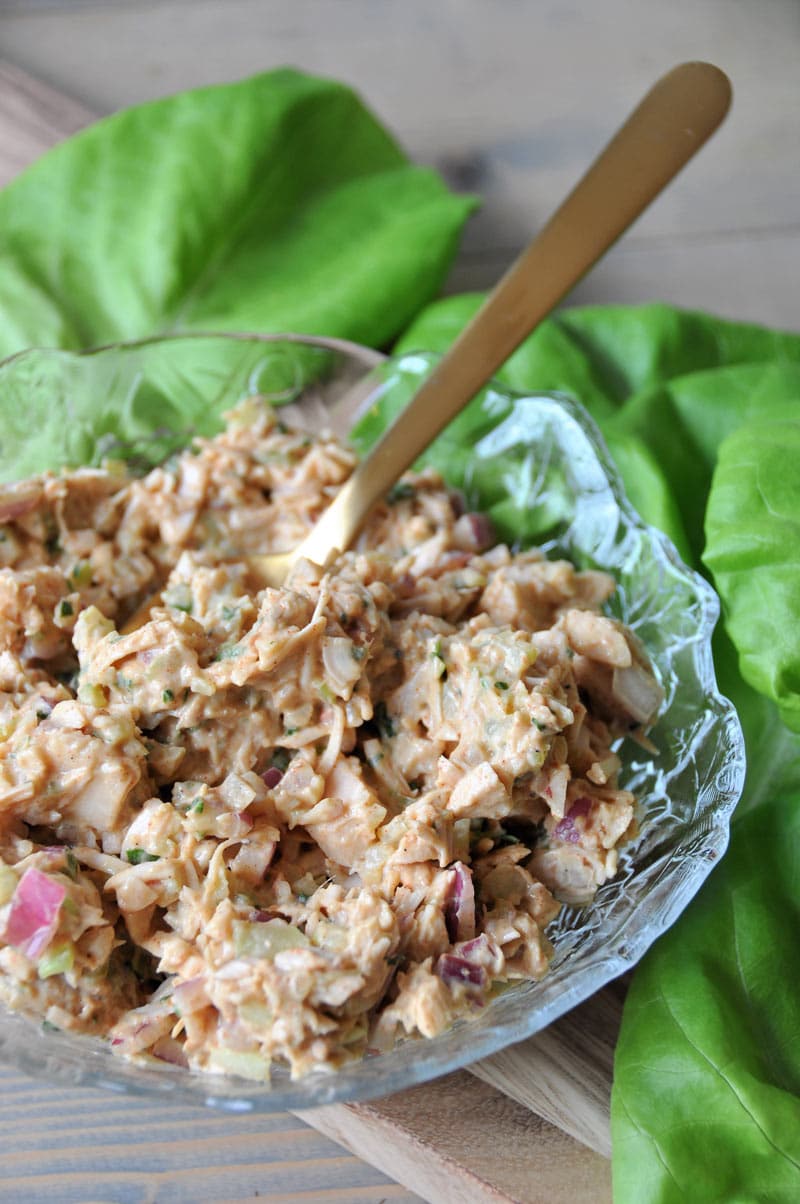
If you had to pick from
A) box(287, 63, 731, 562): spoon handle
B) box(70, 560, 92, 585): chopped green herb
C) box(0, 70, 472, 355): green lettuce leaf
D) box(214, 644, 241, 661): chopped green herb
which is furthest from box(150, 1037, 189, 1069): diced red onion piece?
box(0, 70, 472, 355): green lettuce leaf

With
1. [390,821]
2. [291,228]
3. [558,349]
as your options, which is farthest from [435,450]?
[390,821]

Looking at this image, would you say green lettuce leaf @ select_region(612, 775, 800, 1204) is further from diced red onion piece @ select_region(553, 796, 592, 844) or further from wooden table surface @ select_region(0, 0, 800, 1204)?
wooden table surface @ select_region(0, 0, 800, 1204)

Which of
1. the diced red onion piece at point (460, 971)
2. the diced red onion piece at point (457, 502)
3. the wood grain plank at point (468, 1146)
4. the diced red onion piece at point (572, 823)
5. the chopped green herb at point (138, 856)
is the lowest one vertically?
the wood grain plank at point (468, 1146)

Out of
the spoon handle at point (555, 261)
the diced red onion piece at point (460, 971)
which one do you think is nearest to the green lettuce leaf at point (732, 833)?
the spoon handle at point (555, 261)

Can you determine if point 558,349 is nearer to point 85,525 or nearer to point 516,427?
point 516,427

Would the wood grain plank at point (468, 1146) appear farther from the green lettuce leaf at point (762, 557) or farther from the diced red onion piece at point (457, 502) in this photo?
the diced red onion piece at point (457, 502)

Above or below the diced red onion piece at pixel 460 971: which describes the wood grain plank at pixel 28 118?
above
